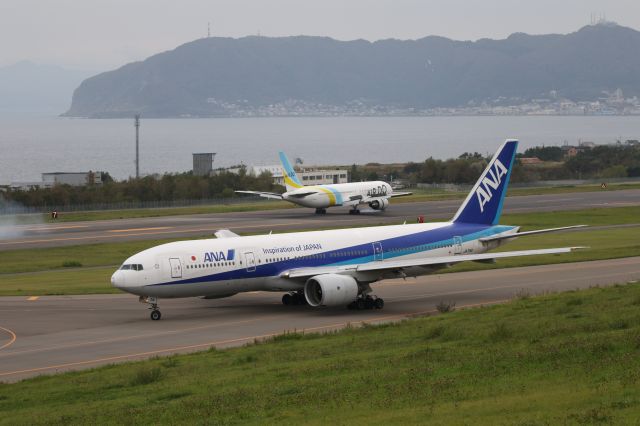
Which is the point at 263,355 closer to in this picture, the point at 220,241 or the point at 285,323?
the point at 285,323

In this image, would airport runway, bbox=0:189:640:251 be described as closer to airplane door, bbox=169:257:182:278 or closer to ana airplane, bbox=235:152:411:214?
ana airplane, bbox=235:152:411:214

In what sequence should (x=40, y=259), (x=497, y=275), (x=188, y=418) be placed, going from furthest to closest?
(x=40, y=259), (x=497, y=275), (x=188, y=418)

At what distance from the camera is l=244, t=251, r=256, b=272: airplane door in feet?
156

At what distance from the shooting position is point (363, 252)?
50.5 metres

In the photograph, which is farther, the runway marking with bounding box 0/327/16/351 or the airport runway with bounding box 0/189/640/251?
the airport runway with bounding box 0/189/640/251

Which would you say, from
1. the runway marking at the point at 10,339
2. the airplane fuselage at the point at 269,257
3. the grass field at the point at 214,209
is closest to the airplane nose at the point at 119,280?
the airplane fuselage at the point at 269,257

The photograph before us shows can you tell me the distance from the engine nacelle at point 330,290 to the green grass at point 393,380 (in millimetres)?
7888

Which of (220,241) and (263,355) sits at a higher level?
(220,241)

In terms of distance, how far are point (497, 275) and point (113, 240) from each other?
4116 centimetres

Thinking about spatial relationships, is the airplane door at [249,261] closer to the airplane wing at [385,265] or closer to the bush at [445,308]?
the airplane wing at [385,265]

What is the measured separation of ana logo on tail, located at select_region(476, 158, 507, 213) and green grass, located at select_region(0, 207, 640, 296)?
8539 mm

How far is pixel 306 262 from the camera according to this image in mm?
48969

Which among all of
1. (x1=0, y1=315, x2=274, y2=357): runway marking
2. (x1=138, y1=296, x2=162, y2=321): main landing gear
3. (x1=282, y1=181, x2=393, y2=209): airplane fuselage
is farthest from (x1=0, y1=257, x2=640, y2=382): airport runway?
(x1=282, y1=181, x2=393, y2=209): airplane fuselage

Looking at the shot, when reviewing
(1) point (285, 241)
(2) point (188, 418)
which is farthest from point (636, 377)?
(1) point (285, 241)
